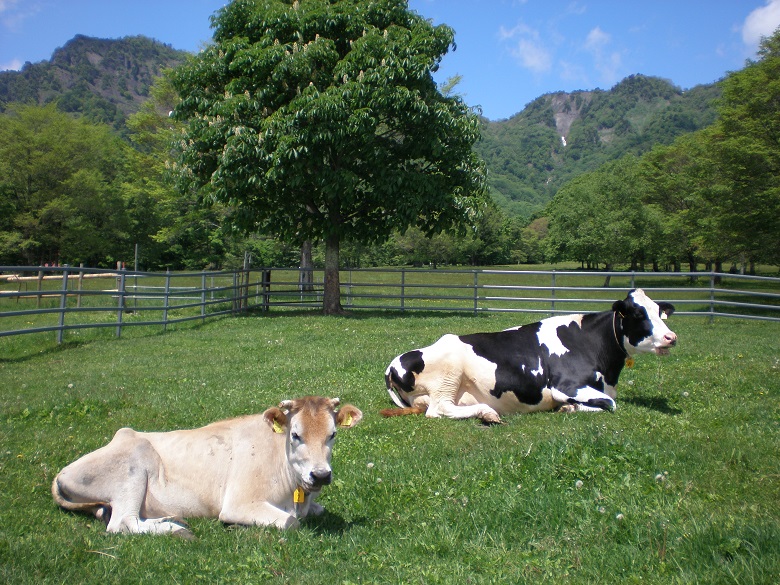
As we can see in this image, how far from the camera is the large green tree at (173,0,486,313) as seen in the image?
17234 mm

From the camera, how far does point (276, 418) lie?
13.8ft

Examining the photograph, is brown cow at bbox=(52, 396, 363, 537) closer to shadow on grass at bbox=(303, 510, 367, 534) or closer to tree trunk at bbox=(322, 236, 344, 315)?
shadow on grass at bbox=(303, 510, 367, 534)

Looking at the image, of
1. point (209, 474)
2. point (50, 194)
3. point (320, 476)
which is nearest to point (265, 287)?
point (209, 474)

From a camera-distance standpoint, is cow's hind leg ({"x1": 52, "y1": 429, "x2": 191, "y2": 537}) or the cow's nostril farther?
cow's hind leg ({"x1": 52, "y1": 429, "x2": 191, "y2": 537})

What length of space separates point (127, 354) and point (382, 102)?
9185mm

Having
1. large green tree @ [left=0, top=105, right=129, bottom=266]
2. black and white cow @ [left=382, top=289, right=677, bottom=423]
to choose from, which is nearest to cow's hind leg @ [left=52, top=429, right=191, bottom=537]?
black and white cow @ [left=382, top=289, right=677, bottom=423]

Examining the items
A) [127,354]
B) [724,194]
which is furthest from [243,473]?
[724,194]

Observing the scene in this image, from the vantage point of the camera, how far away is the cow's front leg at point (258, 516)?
4.20m

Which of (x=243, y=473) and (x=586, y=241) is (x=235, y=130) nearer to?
(x=243, y=473)

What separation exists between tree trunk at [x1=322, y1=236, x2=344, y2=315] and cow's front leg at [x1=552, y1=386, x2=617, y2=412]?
1336 centimetres

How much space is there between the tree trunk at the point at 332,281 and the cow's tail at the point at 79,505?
51.9ft

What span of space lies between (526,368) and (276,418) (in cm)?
394

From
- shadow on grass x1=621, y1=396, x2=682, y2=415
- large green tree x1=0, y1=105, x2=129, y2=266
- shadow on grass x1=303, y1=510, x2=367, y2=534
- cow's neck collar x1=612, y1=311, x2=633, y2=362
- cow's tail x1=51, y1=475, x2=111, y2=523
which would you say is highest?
large green tree x1=0, y1=105, x2=129, y2=266

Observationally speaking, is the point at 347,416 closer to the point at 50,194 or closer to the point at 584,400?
the point at 584,400
